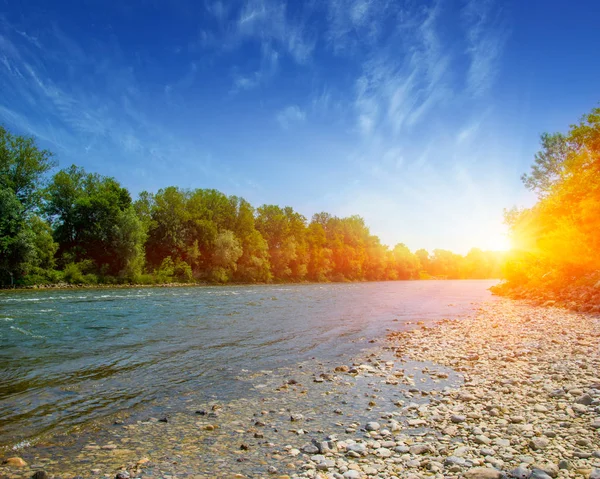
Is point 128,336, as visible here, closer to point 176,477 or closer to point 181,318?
point 181,318

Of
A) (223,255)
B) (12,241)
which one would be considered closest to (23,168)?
(12,241)

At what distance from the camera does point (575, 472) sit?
14.4ft

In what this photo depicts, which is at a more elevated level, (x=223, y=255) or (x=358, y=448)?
(x=223, y=255)

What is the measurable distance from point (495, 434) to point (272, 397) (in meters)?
4.57

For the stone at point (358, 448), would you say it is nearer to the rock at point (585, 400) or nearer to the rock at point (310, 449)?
the rock at point (310, 449)

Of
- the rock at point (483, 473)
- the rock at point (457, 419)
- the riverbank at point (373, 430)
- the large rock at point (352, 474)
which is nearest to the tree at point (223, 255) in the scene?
the riverbank at point (373, 430)

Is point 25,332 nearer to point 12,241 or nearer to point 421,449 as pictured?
point 421,449

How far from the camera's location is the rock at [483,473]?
4.35 m

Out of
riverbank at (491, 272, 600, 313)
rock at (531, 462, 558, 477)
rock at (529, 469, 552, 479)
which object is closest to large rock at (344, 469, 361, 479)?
rock at (529, 469, 552, 479)

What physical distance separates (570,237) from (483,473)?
117 feet

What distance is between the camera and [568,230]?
32.0 metres

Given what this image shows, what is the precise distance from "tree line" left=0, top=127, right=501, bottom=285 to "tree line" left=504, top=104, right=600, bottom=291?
55.7 metres

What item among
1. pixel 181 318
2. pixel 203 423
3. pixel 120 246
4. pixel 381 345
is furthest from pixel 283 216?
pixel 203 423

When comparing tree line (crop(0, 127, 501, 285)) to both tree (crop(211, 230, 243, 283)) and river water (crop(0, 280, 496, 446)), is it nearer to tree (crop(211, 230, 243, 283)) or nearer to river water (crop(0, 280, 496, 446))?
tree (crop(211, 230, 243, 283))
